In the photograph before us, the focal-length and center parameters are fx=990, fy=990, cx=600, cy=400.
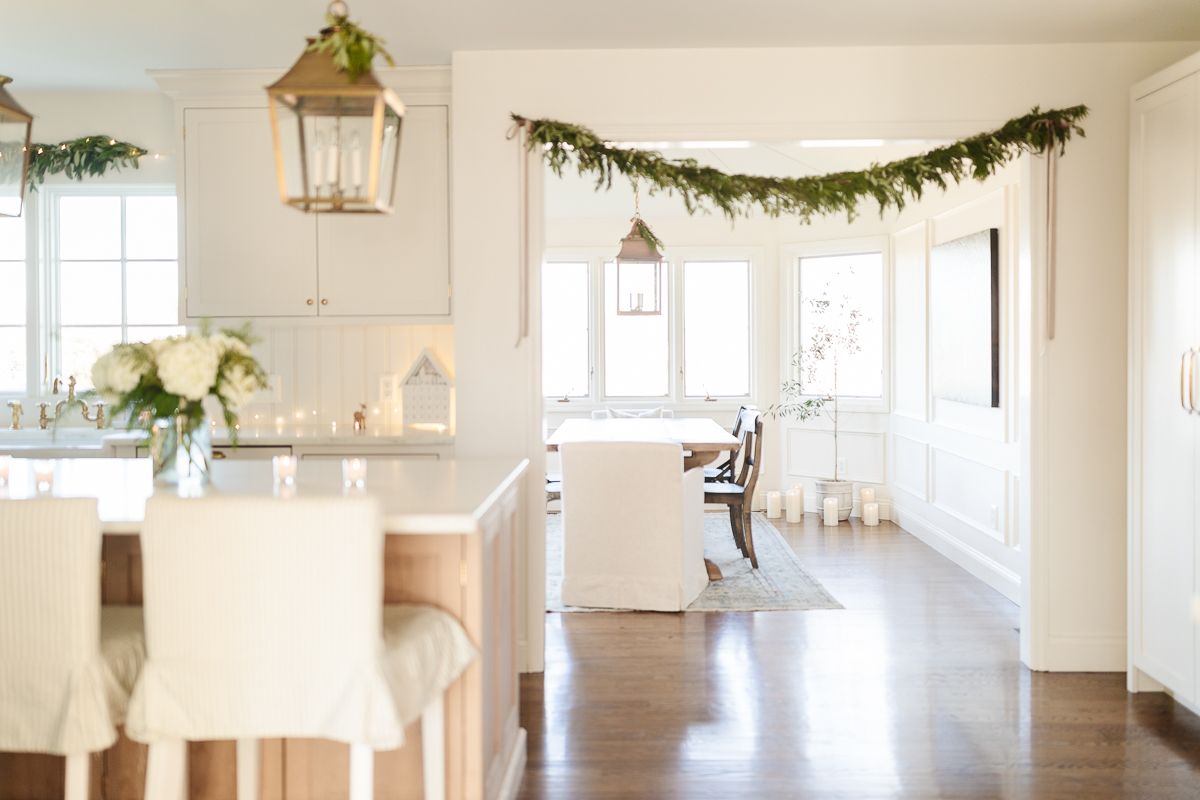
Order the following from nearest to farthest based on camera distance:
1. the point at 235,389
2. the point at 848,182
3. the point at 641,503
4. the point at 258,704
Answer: the point at 258,704, the point at 235,389, the point at 848,182, the point at 641,503

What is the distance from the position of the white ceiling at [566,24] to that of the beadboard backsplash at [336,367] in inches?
50.1

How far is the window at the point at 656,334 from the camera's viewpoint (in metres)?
8.16

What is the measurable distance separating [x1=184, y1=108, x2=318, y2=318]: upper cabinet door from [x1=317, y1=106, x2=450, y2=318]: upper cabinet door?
17 centimetres

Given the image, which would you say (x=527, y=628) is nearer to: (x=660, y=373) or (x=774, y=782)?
(x=774, y=782)

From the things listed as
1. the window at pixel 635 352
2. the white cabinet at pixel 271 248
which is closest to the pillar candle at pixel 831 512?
the window at pixel 635 352

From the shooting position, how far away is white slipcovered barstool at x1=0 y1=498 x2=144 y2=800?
1988 mm

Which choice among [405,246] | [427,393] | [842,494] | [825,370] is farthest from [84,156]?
[842,494]

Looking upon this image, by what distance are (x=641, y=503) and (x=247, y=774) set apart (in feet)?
9.09

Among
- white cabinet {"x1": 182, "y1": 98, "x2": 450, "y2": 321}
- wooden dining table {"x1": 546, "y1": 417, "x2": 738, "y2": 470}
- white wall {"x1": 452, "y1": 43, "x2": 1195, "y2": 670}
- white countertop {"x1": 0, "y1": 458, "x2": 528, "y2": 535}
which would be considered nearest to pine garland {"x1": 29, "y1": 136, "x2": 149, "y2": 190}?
white cabinet {"x1": 182, "y1": 98, "x2": 450, "y2": 321}

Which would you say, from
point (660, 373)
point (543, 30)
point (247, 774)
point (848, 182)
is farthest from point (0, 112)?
point (660, 373)

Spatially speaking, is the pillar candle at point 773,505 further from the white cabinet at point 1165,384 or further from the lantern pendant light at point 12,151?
the lantern pendant light at point 12,151

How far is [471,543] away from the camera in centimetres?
233

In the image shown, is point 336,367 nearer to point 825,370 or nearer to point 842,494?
point 842,494

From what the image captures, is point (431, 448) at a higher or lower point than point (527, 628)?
higher
